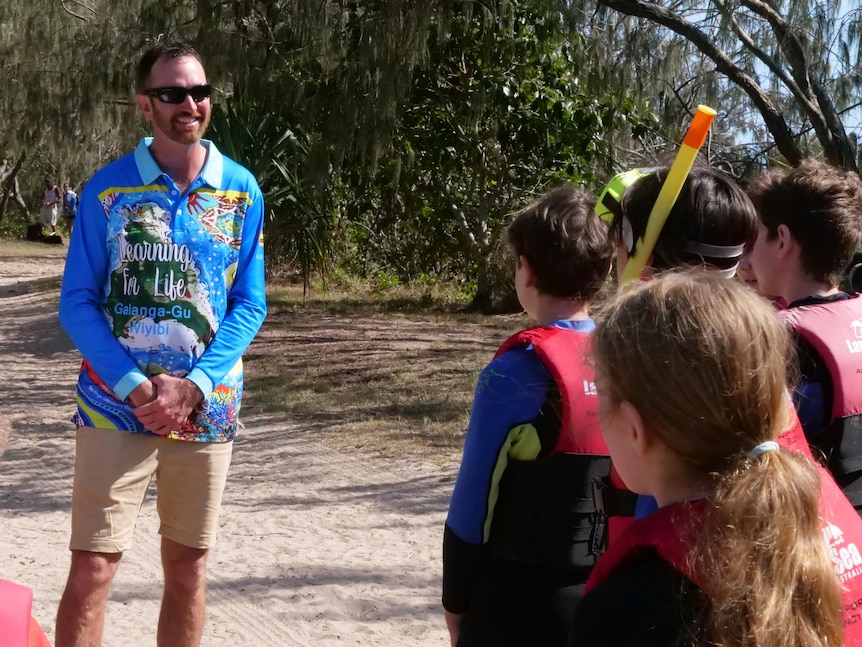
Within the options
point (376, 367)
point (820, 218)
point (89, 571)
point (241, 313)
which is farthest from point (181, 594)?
point (376, 367)

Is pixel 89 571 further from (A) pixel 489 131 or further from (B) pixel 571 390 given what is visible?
(A) pixel 489 131

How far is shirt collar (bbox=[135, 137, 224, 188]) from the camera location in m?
3.16

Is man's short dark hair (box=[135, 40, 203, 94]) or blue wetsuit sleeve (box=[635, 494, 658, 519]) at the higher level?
man's short dark hair (box=[135, 40, 203, 94])

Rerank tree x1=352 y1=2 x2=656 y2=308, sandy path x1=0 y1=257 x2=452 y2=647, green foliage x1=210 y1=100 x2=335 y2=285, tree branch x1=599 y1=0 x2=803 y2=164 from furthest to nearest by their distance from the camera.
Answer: tree x1=352 y1=2 x2=656 y2=308 → green foliage x1=210 y1=100 x2=335 y2=285 → tree branch x1=599 y1=0 x2=803 y2=164 → sandy path x1=0 y1=257 x2=452 y2=647

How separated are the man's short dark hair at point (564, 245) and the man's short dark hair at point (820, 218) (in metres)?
0.44

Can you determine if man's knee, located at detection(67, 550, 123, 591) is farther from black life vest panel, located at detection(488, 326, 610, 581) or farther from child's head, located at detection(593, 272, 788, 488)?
child's head, located at detection(593, 272, 788, 488)

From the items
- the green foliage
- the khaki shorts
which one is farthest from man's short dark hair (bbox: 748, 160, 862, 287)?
the green foliage

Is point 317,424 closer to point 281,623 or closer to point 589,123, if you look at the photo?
point 281,623

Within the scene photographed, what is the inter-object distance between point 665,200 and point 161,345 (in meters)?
1.66

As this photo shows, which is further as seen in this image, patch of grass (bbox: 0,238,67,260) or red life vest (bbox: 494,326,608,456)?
patch of grass (bbox: 0,238,67,260)

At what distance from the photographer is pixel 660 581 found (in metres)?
1.35

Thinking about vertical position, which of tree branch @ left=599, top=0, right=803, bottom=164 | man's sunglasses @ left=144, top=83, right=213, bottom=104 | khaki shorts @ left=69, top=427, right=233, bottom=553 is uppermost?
tree branch @ left=599, top=0, right=803, bottom=164

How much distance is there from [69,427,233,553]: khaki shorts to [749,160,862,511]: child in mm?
1710

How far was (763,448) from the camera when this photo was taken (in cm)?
139
